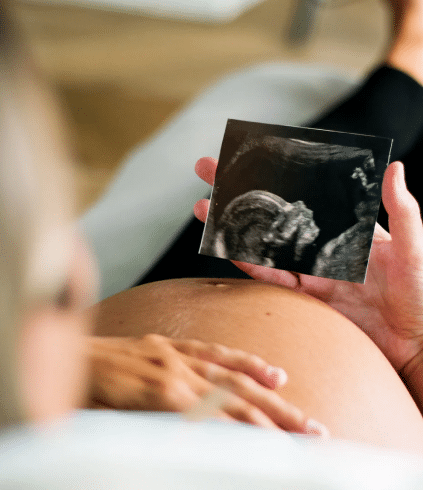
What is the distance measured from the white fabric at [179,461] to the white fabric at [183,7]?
226 centimetres

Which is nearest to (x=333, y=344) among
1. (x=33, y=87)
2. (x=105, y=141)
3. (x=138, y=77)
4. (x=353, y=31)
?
(x=33, y=87)

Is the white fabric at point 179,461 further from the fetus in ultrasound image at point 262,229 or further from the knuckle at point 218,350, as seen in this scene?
the fetus in ultrasound image at point 262,229

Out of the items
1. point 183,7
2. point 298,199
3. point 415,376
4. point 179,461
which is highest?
point 183,7

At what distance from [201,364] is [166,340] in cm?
6

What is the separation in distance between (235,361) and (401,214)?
32cm

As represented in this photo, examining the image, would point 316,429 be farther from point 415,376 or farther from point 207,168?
point 207,168

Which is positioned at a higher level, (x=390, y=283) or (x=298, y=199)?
(x=298, y=199)

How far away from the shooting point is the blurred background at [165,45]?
6.63ft

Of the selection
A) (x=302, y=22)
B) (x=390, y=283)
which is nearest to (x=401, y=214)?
(x=390, y=283)

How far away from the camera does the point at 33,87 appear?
297mm

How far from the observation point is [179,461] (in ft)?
0.96

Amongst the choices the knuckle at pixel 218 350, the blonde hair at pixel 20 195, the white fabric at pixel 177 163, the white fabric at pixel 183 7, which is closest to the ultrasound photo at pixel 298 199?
the knuckle at pixel 218 350

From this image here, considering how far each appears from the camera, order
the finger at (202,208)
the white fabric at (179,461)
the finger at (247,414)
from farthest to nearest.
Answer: the finger at (202,208) → the finger at (247,414) → the white fabric at (179,461)

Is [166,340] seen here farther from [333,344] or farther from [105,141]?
[105,141]
